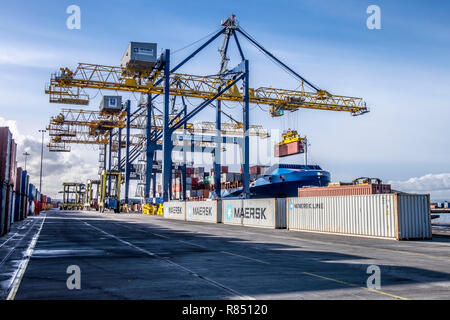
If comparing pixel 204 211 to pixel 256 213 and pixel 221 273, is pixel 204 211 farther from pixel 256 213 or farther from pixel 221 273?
pixel 221 273

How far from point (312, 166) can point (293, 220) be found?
93.5 feet

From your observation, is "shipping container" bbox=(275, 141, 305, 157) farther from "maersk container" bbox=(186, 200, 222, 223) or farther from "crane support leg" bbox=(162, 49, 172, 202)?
"maersk container" bbox=(186, 200, 222, 223)

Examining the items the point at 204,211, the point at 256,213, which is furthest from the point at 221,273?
the point at 204,211

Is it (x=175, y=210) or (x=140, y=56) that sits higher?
(x=140, y=56)

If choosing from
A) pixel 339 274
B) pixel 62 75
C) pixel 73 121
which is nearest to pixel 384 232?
pixel 339 274

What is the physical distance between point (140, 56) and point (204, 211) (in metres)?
19.4

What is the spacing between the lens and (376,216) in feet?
74.7

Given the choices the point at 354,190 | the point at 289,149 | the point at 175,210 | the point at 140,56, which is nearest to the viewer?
the point at 354,190

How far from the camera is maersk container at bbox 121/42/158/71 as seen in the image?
46.4 m

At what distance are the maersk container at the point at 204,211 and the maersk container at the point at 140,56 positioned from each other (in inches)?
680

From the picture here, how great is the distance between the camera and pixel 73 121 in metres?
74.5

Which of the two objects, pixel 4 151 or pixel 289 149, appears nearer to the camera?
pixel 4 151

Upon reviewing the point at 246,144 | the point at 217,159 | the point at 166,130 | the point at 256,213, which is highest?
the point at 166,130
